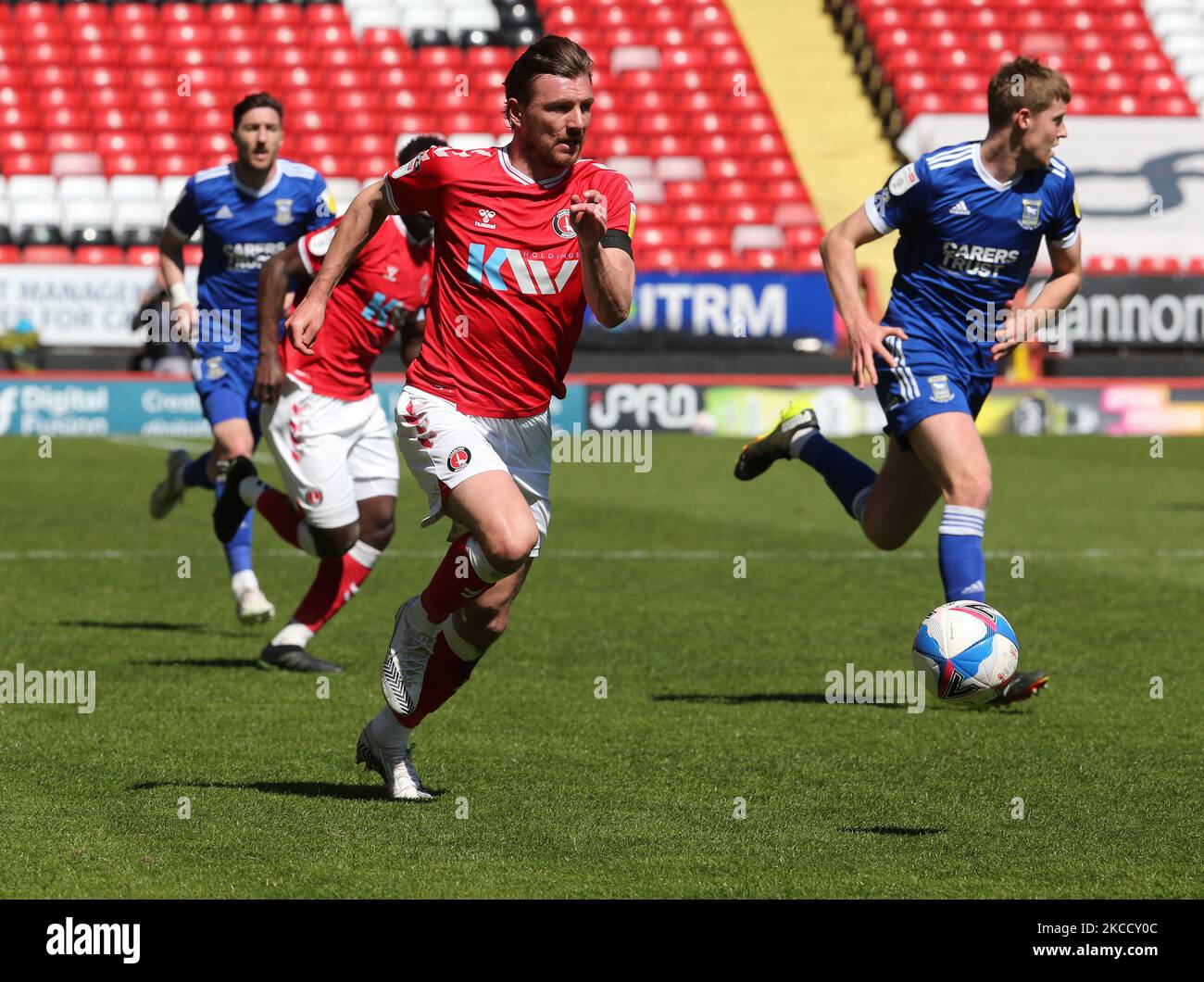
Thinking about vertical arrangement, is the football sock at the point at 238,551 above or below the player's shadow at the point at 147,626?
above

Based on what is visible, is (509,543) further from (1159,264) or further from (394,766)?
(1159,264)

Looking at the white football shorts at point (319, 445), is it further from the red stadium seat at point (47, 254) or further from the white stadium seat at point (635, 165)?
the white stadium seat at point (635, 165)

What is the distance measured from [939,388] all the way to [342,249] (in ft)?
8.23

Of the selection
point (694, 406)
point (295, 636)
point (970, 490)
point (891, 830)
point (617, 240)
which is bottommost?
point (891, 830)

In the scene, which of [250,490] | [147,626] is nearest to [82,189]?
[147,626]

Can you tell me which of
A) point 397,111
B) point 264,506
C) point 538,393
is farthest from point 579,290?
point 397,111

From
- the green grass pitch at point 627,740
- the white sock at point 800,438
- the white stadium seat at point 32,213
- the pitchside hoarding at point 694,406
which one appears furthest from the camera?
the white stadium seat at point 32,213

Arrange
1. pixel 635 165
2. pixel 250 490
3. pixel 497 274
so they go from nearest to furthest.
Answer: pixel 497 274
pixel 250 490
pixel 635 165

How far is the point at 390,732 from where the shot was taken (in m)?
6.00

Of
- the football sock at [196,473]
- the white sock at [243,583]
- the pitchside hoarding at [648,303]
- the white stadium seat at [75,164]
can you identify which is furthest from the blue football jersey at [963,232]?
the white stadium seat at [75,164]

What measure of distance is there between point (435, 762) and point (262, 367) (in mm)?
2302

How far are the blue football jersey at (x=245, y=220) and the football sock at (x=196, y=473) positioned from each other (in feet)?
3.39

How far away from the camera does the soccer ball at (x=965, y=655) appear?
19.6ft

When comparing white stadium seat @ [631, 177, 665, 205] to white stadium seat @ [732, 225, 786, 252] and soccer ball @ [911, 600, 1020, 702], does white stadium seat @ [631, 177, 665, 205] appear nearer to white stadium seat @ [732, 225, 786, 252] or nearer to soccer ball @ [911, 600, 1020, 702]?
white stadium seat @ [732, 225, 786, 252]
